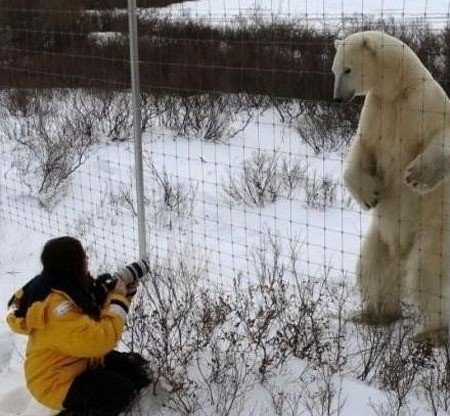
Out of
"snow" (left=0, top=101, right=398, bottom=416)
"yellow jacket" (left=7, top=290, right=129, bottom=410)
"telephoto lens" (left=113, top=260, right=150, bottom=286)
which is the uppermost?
"telephoto lens" (left=113, top=260, right=150, bottom=286)

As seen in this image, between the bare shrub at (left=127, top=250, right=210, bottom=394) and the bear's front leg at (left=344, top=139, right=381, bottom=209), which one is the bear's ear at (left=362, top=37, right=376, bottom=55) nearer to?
the bear's front leg at (left=344, top=139, right=381, bottom=209)

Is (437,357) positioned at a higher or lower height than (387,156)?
lower

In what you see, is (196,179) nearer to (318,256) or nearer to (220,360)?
(318,256)

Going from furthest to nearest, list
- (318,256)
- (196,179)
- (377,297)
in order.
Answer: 1. (196,179)
2. (318,256)
3. (377,297)

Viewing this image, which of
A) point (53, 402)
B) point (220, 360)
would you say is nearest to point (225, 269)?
point (220, 360)

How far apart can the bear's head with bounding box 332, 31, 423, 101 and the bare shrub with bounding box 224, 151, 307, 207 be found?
2.82m

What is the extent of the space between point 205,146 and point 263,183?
80.1 inches

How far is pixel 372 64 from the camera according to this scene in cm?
392

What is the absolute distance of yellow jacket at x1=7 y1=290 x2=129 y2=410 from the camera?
9.46 feet

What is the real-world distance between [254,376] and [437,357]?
2.91ft

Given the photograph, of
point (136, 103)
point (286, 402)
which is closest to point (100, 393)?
point (286, 402)

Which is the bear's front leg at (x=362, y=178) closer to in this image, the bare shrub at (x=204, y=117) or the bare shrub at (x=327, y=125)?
the bare shrub at (x=327, y=125)

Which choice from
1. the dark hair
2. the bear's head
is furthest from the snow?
the bear's head

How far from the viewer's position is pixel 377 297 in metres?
4.19
